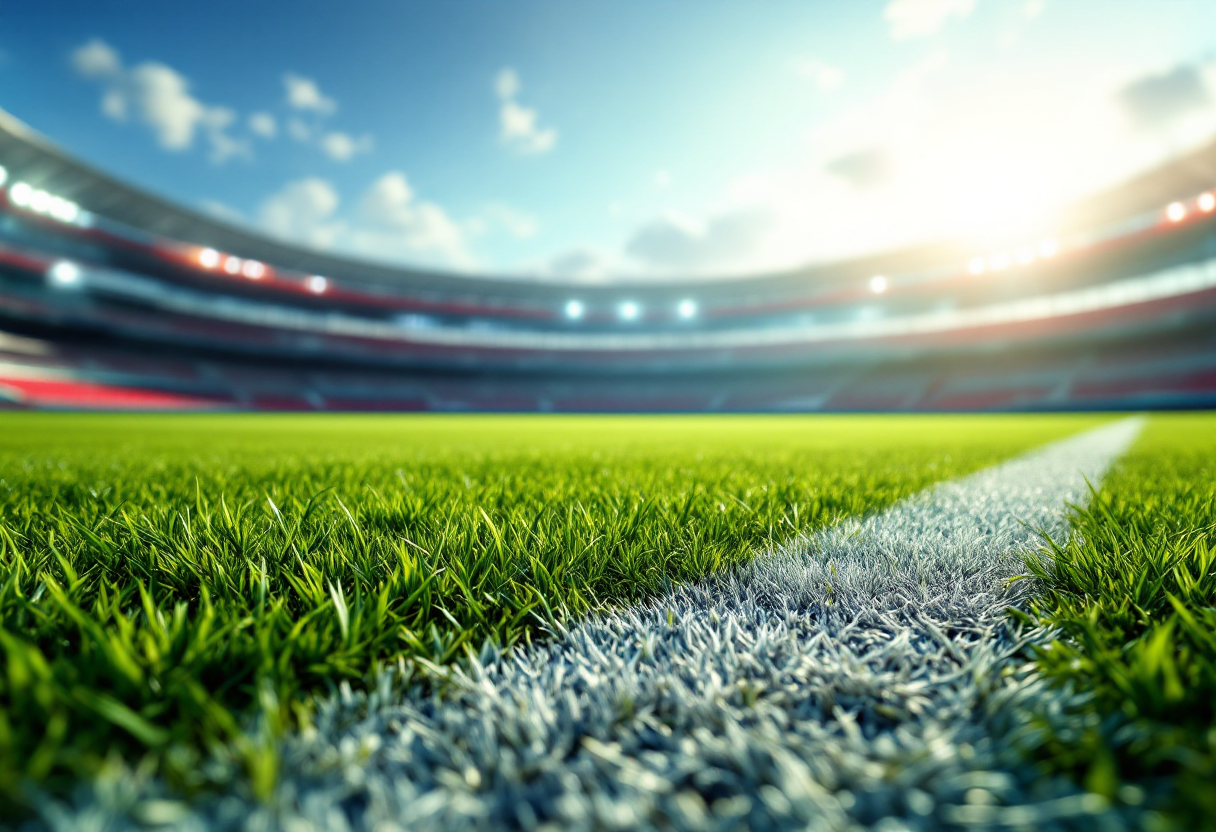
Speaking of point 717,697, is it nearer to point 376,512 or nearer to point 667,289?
point 376,512

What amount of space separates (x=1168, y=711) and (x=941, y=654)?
303 millimetres

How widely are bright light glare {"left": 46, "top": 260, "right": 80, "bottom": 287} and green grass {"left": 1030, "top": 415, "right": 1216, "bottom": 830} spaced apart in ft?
134

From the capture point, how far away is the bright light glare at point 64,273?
2839cm

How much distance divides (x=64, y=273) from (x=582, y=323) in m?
32.8

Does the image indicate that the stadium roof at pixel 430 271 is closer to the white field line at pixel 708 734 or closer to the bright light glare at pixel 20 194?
the bright light glare at pixel 20 194

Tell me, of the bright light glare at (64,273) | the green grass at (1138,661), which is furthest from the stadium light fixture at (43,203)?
the green grass at (1138,661)

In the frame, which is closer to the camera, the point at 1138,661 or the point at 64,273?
the point at 1138,661

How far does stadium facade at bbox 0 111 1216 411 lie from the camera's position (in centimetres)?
2805

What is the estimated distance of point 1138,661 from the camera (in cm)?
69

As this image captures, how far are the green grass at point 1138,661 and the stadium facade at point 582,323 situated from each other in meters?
34.9

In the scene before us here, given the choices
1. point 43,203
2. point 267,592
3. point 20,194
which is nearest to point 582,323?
point 43,203

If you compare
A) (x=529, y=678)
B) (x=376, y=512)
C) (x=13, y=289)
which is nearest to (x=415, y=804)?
(x=529, y=678)

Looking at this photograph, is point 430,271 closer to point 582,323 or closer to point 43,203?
point 582,323

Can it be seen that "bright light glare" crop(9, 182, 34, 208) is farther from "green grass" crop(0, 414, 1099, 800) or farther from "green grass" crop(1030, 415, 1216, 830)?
"green grass" crop(1030, 415, 1216, 830)
